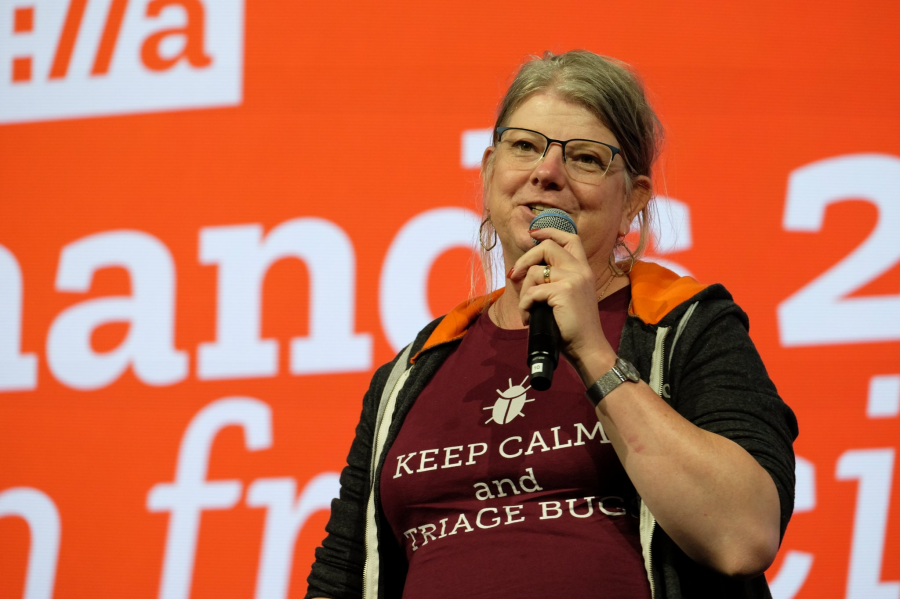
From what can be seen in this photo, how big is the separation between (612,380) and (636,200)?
48 centimetres

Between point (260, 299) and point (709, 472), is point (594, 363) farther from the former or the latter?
point (260, 299)

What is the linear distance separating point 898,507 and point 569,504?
41.5 inches

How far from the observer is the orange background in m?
2.01

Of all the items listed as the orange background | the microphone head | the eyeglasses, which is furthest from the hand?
the orange background

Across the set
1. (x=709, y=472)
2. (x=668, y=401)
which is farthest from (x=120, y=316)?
(x=709, y=472)

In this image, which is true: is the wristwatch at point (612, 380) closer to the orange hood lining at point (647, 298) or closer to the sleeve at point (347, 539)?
the orange hood lining at point (647, 298)

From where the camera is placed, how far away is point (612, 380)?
107 centimetres

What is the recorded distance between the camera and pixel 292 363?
2.16 metres

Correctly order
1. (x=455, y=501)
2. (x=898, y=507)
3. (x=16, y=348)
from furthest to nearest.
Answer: (x=16, y=348)
(x=898, y=507)
(x=455, y=501)

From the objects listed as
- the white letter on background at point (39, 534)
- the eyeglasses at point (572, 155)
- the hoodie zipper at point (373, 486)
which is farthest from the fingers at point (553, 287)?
the white letter on background at point (39, 534)

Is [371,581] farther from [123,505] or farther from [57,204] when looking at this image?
[57,204]

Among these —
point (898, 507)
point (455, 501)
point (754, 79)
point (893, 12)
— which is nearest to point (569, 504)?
point (455, 501)

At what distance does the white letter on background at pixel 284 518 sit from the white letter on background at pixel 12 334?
0.70 meters

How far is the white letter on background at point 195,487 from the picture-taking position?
212 centimetres
